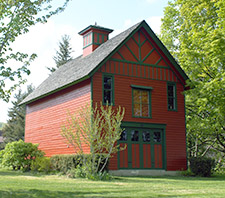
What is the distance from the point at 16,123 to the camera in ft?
149

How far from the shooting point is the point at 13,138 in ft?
144

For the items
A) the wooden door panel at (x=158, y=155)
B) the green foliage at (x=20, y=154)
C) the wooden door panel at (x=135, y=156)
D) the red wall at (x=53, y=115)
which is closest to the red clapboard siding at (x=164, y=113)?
the wooden door panel at (x=158, y=155)

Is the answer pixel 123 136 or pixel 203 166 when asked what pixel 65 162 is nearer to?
pixel 123 136

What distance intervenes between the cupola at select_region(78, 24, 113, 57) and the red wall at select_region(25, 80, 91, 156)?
14.5 feet

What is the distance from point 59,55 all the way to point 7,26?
37.1 metres

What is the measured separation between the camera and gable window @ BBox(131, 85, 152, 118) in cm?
2058

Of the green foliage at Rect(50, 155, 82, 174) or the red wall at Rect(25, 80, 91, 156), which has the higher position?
the red wall at Rect(25, 80, 91, 156)

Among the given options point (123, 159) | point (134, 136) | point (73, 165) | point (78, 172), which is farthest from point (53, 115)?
point (78, 172)

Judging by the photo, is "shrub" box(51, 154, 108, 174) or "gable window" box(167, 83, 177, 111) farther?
"gable window" box(167, 83, 177, 111)

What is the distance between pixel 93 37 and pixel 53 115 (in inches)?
249

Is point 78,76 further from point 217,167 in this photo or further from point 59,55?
point 59,55

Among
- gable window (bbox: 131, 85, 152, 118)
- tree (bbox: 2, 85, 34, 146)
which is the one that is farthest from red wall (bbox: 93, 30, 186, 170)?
tree (bbox: 2, 85, 34, 146)

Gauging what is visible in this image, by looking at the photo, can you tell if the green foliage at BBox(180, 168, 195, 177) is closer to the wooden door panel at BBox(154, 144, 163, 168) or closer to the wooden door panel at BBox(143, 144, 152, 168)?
the wooden door panel at BBox(154, 144, 163, 168)

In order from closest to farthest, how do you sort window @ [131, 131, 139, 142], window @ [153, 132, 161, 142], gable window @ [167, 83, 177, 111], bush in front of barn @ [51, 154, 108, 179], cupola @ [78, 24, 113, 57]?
bush in front of barn @ [51, 154, 108, 179] → window @ [131, 131, 139, 142] → window @ [153, 132, 161, 142] → gable window @ [167, 83, 177, 111] → cupola @ [78, 24, 113, 57]
